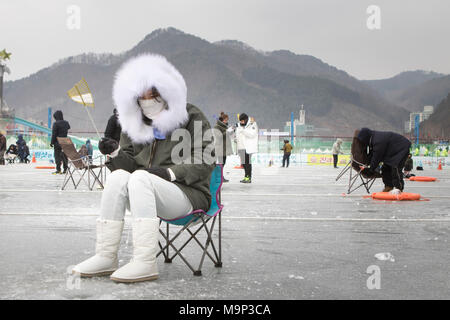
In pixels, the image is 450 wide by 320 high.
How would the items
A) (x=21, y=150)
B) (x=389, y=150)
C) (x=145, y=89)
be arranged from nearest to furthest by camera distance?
1. (x=145, y=89)
2. (x=389, y=150)
3. (x=21, y=150)

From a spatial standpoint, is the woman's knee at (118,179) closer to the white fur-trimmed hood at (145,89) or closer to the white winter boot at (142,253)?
the white winter boot at (142,253)

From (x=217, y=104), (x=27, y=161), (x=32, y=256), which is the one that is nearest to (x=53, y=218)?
(x=32, y=256)

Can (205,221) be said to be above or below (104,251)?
above

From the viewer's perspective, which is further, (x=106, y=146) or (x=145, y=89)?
(x=145, y=89)

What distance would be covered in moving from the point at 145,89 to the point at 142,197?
75cm

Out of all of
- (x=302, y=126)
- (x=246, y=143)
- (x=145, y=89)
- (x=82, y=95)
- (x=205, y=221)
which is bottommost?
(x=205, y=221)

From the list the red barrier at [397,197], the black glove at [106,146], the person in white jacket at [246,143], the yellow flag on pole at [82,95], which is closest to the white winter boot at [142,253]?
the black glove at [106,146]

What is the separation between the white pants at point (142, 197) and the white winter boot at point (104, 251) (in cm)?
5

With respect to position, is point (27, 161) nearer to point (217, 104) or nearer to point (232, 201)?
point (232, 201)

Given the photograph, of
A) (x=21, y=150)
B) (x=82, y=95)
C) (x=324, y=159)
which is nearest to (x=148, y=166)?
(x=82, y=95)

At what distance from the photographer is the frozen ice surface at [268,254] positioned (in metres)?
2.96

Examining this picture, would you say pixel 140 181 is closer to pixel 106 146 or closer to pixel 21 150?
pixel 106 146

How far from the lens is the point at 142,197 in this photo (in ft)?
9.92
